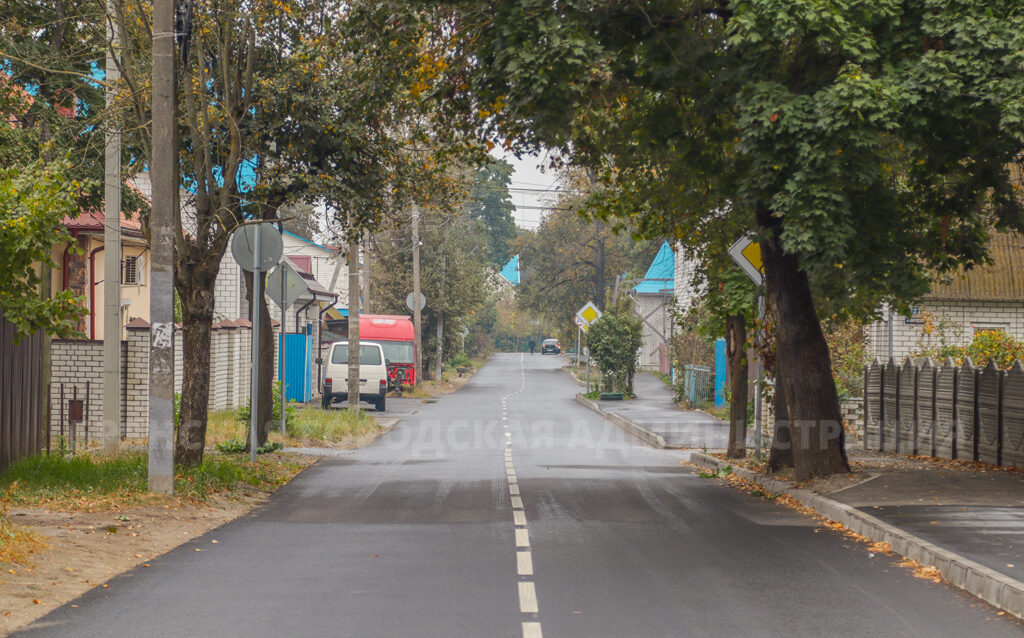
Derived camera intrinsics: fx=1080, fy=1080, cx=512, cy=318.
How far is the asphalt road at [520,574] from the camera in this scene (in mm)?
6734

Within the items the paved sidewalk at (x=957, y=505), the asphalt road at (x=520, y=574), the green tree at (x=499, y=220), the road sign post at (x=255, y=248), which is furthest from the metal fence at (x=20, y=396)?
the green tree at (x=499, y=220)

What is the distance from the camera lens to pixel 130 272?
3045 cm

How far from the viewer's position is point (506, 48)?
1073 cm

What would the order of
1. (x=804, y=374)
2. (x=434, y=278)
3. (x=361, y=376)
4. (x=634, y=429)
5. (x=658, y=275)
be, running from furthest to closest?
(x=658, y=275), (x=434, y=278), (x=361, y=376), (x=634, y=429), (x=804, y=374)

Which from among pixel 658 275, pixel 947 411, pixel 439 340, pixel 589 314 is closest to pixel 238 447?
pixel 947 411

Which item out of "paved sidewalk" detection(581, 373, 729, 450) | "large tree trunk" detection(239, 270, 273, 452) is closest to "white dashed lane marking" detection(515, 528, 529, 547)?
"large tree trunk" detection(239, 270, 273, 452)

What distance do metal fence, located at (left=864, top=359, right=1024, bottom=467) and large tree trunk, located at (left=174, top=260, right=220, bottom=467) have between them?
11.0 m

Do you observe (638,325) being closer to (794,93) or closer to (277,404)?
(277,404)

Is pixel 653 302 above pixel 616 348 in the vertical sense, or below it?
above

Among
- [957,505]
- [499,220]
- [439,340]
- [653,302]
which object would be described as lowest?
[957,505]

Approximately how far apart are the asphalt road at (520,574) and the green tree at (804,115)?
2.79 metres

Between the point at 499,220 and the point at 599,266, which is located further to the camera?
the point at 499,220

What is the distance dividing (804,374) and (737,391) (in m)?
5.07

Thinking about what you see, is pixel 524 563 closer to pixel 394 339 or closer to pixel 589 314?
pixel 589 314
